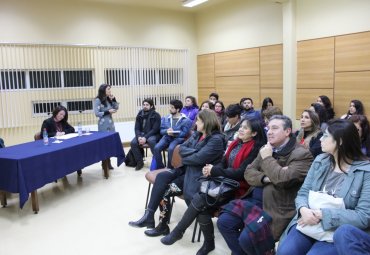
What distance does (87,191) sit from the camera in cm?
462

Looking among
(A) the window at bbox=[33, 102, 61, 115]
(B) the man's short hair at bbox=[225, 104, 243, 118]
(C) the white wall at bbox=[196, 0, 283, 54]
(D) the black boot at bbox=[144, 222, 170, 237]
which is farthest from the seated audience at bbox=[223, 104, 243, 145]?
(A) the window at bbox=[33, 102, 61, 115]

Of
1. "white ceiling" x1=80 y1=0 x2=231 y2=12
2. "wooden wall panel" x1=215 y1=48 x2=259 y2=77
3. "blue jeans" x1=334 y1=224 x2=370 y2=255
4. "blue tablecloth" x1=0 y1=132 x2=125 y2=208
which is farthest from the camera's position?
"white ceiling" x1=80 y1=0 x2=231 y2=12

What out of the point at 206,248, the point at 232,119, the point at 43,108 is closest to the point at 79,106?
the point at 43,108

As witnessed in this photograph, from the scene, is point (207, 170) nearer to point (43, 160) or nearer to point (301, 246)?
point (301, 246)

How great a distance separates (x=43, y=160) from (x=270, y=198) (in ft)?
8.82

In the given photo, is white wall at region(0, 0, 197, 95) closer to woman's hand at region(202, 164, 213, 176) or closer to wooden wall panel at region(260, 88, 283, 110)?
wooden wall panel at region(260, 88, 283, 110)

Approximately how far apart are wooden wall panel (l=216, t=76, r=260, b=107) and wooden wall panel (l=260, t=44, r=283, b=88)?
0.82 ft

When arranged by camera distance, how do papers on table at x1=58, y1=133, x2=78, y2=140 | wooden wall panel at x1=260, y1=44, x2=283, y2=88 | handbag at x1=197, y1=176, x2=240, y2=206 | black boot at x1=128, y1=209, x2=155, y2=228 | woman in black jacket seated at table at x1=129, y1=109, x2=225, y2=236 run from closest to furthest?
handbag at x1=197, y1=176, x2=240, y2=206 < woman in black jacket seated at table at x1=129, y1=109, x2=225, y2=236 < black boot at x1=128, y1=209, x2=155, y2=228 < papers on table at x1=58, y1=133, x2=78, y2=140 < wooden wall panel at x1=260, y1=44, x2=283, y2=88

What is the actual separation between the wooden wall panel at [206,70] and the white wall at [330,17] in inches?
106

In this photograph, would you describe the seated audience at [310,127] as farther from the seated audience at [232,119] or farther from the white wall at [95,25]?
the white wall at [95,25]

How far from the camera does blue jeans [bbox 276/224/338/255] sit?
1.86 m

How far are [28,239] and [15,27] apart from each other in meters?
4.80

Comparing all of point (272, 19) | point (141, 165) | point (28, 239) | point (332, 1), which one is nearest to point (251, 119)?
point (28, 239)

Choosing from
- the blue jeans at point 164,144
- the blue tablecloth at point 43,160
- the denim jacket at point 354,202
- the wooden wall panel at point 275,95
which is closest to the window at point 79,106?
the blue tablecloth at point 43,160
